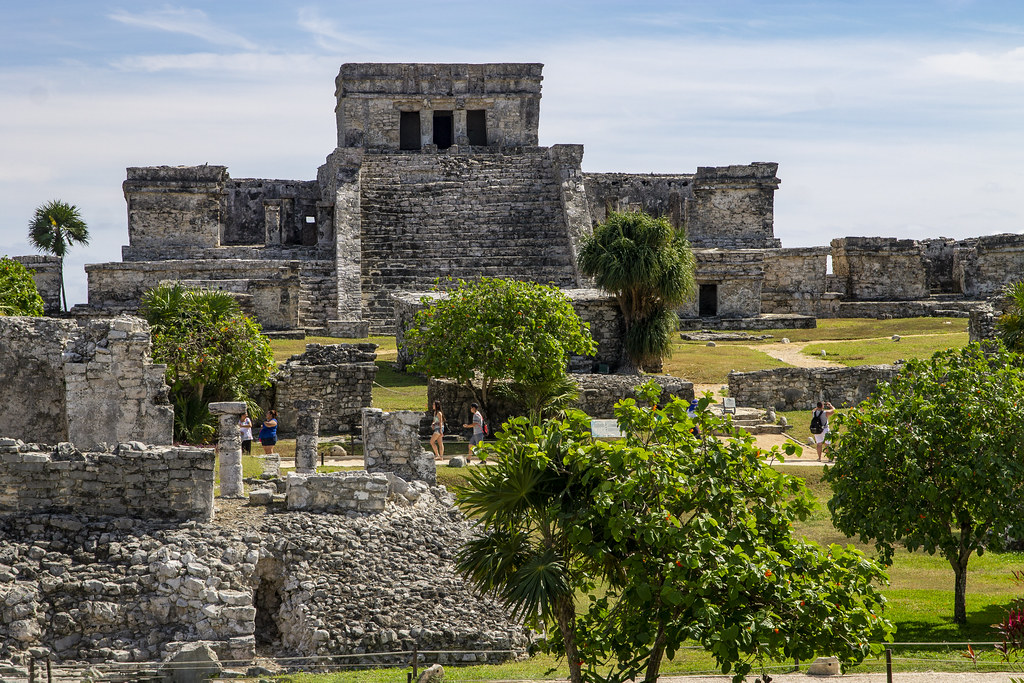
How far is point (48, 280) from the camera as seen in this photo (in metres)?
28.4

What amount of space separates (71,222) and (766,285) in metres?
A: 19.8

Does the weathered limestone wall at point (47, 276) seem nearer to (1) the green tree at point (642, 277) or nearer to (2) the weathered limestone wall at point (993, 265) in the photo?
(1) the green tree at point (642, 277)

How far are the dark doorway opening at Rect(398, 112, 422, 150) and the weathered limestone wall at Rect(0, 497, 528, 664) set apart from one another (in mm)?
25300

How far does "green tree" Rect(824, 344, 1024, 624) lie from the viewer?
1086 centimetres

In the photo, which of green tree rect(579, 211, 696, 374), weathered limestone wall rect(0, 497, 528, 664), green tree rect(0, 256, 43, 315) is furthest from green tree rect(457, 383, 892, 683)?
green tree rect(0, 256, 43, 315)

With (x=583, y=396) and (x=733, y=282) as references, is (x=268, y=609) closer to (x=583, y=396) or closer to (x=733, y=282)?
(x=583, y=396)

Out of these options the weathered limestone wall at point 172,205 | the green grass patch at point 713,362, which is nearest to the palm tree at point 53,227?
the weathered limestone wall at point 172,205

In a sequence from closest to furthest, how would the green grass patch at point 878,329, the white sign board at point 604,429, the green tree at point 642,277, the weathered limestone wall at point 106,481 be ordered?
the weathered limestone wall at point 106,481, the white sign board at point 604,429, the green tree at point 642,277, the green grass patch at point 878,329

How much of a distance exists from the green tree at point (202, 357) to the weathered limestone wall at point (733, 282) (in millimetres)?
14927

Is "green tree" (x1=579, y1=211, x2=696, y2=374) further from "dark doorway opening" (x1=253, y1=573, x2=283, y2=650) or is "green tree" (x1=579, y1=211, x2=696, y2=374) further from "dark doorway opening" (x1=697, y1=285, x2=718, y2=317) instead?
"dark doorway opening" (x1=253, y1=573, x2=283, y2=650)

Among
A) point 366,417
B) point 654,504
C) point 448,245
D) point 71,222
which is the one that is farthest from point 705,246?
point 654,504

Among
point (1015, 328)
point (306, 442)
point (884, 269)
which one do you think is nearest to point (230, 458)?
point (306, 442)

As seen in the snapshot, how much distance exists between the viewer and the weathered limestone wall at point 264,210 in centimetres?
3494

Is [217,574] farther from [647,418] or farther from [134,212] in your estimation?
[134,212]
